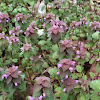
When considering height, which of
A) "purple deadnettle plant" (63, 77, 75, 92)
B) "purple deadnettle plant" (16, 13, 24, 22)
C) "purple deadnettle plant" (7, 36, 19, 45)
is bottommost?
"purple deadnettle plant" (63, 77, 75, 92)

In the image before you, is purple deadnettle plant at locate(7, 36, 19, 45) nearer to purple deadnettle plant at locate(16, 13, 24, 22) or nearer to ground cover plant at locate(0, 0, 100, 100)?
ground cover plant at locate(0, 0, 100, 100)

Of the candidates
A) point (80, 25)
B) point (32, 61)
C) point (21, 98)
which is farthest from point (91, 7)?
point (21, 98)

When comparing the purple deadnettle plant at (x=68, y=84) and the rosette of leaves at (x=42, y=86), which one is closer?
the rosette of leaves at (x=42, y=86)

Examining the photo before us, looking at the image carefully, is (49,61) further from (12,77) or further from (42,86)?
Answer: (42,86)

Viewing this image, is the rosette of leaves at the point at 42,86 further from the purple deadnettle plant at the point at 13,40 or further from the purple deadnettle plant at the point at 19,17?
the purple deadnettle plant at the point at 19,17

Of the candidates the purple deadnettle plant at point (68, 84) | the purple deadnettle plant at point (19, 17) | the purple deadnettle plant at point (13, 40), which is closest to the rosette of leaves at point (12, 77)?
the purple deadnettle plant at point (68, 84)

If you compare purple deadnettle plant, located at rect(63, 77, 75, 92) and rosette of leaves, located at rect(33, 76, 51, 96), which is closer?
rosette of leaves, located at rect(33, 76, 51, 96)

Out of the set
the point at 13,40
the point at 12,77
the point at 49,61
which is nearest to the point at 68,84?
the point at 12,77

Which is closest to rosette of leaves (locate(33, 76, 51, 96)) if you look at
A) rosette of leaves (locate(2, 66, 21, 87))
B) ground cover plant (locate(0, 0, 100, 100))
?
ground cover plant (locate(0, 0, 100, 100))
